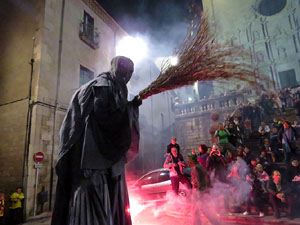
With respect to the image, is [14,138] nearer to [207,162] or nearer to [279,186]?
[207,162]

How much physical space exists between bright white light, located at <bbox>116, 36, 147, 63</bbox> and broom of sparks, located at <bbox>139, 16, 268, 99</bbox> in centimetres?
1180

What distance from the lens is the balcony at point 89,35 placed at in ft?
44.2

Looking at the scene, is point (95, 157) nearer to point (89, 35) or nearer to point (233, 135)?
point (233, 135)

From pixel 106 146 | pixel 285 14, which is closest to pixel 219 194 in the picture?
pixel 106 146

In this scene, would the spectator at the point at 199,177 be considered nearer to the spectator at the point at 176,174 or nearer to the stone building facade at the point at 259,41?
the spectator at the point at 176,174

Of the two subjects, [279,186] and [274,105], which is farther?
[274,105]

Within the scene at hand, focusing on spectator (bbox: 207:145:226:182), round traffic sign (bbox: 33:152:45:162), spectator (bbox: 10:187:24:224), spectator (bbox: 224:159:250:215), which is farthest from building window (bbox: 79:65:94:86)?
spectator (bbox: 224:159:250:215)

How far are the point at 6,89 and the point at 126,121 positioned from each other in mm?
12473

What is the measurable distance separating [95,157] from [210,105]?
66.5 feet

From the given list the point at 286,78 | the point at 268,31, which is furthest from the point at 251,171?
the point at 268,31

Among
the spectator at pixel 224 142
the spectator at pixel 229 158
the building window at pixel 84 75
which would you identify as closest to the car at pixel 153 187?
the spectator at pixel 229 158

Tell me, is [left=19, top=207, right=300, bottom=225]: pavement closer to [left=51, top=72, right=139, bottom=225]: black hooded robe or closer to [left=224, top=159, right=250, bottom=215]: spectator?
[left=224, top=159, right=250, bottom=215]: spectator

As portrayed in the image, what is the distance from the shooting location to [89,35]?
14.3 meters

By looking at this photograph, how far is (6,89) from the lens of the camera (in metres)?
11.3
